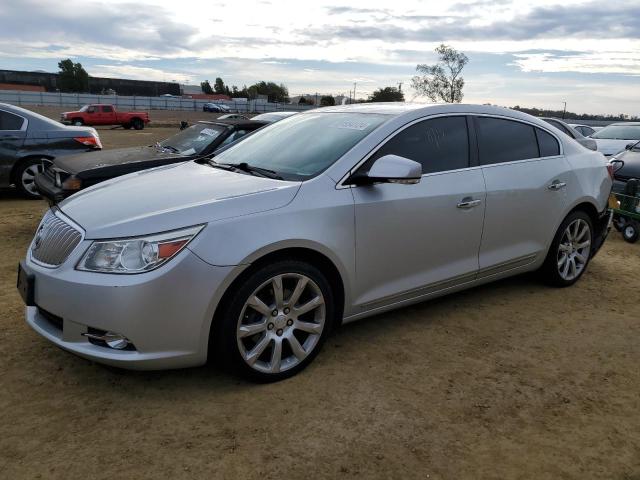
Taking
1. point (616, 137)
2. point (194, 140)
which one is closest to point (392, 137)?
point (194, 140)

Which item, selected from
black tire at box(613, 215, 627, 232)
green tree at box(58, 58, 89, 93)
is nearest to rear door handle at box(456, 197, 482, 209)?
black tire at box(613, 215, 627, 232)

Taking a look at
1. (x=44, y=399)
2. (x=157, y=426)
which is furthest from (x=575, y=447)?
(x=44, y=399)

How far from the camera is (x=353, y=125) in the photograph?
154 inches

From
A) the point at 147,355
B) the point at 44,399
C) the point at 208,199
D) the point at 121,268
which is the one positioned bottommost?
the point at 44,399

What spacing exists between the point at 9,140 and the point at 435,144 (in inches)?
266

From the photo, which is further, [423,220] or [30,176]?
[30,176]

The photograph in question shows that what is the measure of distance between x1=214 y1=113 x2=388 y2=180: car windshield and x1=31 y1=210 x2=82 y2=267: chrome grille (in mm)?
1295

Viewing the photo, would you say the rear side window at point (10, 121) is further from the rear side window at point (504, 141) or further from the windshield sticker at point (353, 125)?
the rear side window at point (504, 141)

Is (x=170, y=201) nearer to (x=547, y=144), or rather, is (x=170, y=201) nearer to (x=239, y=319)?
(x=239, y=319)

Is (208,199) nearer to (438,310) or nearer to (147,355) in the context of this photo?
(147,355)

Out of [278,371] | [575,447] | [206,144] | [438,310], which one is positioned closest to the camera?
[575,447]

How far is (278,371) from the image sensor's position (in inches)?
126

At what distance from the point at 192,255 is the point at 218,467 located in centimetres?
103

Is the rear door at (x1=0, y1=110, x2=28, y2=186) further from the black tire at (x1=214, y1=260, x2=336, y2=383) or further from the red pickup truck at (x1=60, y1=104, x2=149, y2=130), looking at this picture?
the red pickup truck at (x1=60, y1=104, x2=149, y2=130)
